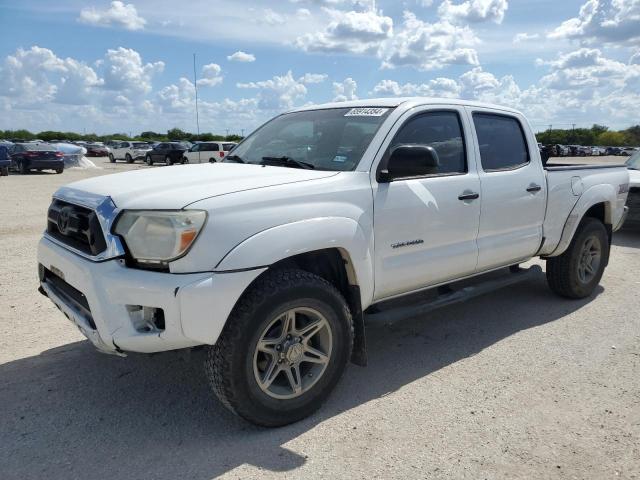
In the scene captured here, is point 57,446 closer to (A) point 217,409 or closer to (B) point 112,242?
(A) point 217,409

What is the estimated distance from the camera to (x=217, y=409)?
3391mm

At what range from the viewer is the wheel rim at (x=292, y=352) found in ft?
10.1

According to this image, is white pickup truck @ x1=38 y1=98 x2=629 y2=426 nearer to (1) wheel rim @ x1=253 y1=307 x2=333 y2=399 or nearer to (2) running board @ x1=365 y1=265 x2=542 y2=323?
(1) wheel rim @ x1=253 y1=307 x2=333 y2=399

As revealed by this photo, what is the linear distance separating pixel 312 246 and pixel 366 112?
1.33m

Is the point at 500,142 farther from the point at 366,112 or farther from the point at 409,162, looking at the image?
the point at 409,162

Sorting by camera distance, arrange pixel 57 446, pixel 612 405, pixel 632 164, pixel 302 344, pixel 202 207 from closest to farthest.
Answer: pixel 202 207 → pixel 57 446 → pixel 302 344 → pixel 612 405 → pixel 632 164

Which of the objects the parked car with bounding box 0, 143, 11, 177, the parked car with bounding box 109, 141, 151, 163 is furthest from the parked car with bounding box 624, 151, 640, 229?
the parked car with bounding box 109, 141, 151, 163

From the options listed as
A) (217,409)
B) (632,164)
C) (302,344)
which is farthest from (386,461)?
(632,164)

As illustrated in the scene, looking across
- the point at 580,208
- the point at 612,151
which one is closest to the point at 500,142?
the point at 580,208

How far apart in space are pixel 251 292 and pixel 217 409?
0.96 m

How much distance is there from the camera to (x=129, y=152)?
39.0 metres

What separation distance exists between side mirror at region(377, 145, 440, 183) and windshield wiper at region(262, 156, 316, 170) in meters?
0.50

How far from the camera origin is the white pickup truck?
9.05 feet

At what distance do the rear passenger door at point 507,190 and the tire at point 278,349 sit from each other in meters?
1.61
